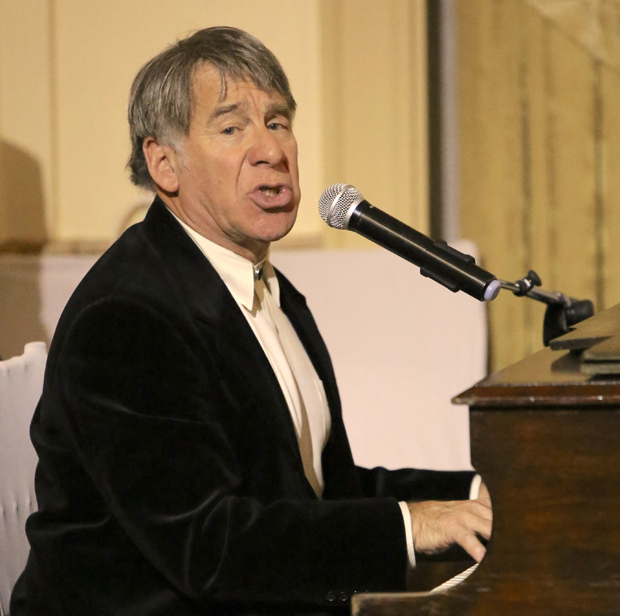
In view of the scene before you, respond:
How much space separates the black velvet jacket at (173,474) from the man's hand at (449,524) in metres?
0.03

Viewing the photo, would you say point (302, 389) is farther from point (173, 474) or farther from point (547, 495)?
point (547, 495)

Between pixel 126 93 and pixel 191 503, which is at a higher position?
pixel 126 93

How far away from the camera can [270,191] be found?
4.81 ft

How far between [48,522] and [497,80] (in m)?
2.62

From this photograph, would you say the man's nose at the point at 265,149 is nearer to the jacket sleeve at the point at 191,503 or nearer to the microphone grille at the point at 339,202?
the microphone grille at the point at 339,202

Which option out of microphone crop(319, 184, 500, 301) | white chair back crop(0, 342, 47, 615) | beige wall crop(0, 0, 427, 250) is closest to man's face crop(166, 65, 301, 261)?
microphone crop(319, 184, 500, 301)

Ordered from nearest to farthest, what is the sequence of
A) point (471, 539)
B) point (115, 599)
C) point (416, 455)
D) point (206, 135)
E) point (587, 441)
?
point (587, 441)
point (471, 539)
point (115, 599)
point (206, 135)
point (416, 455)

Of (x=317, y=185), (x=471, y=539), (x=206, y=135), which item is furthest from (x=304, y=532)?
(x=317, y=185)

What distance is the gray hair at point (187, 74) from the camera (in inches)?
56.4

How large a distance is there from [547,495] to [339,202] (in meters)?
0.49

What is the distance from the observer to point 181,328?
1288mm

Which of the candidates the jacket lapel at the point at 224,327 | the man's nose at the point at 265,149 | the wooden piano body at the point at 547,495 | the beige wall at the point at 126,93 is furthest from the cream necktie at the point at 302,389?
the beige wall at the point at 126,93

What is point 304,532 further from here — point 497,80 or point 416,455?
point 497,80

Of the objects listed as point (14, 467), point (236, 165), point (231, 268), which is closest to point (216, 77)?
point (236, 165)
